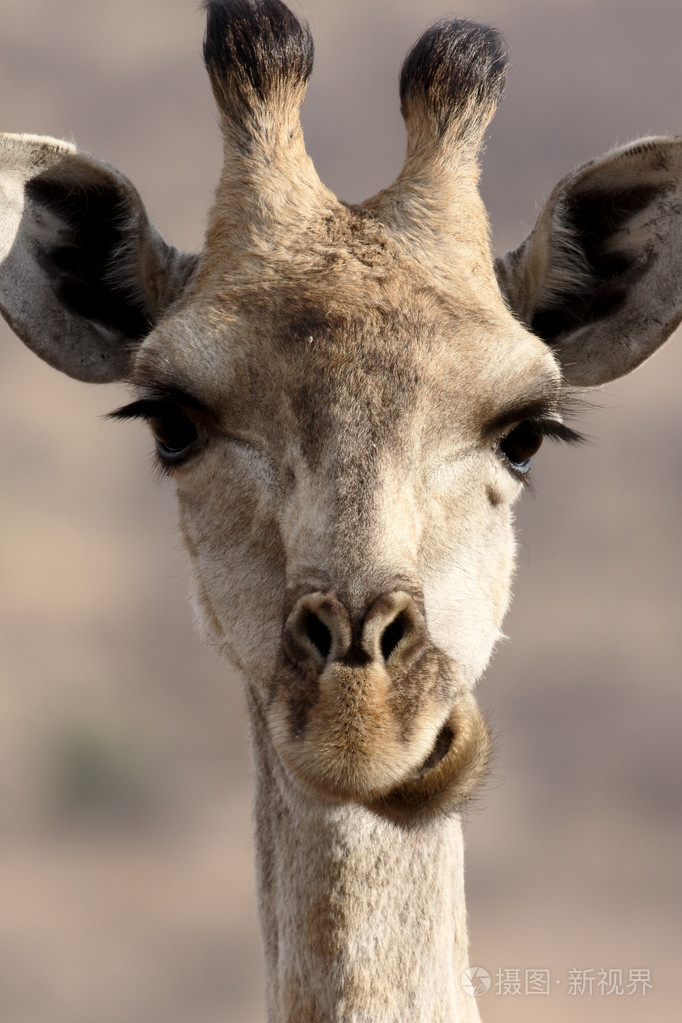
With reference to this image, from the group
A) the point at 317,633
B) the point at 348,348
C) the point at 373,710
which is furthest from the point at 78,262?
the point at 373,710

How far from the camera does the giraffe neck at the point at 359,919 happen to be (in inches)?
207

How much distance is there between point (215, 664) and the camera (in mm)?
10539

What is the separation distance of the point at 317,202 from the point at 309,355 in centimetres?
104

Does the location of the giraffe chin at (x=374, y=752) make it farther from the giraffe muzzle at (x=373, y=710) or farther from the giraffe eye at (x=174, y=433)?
the giraffe eye at (x=174, y=433)

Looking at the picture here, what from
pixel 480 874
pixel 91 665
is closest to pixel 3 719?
pixel 91 665

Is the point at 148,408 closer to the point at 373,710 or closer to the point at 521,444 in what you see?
the point at 521,444

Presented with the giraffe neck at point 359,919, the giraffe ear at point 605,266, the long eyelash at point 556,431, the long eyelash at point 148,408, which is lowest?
the giraffe neck at point 359,919

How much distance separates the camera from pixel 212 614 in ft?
19.4

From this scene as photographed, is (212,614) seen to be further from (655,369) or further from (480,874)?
(655,369)

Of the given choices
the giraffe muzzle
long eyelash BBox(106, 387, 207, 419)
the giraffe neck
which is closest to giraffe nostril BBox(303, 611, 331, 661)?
the giraffe muzzle

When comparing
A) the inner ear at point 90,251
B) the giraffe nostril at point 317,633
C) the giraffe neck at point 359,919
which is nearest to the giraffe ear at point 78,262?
the inner ear at point 90,251

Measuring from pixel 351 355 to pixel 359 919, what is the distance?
7.00ft

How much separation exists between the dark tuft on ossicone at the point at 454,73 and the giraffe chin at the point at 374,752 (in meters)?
2.84

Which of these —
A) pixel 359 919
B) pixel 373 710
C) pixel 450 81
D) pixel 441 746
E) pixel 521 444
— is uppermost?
pixel 450 81
